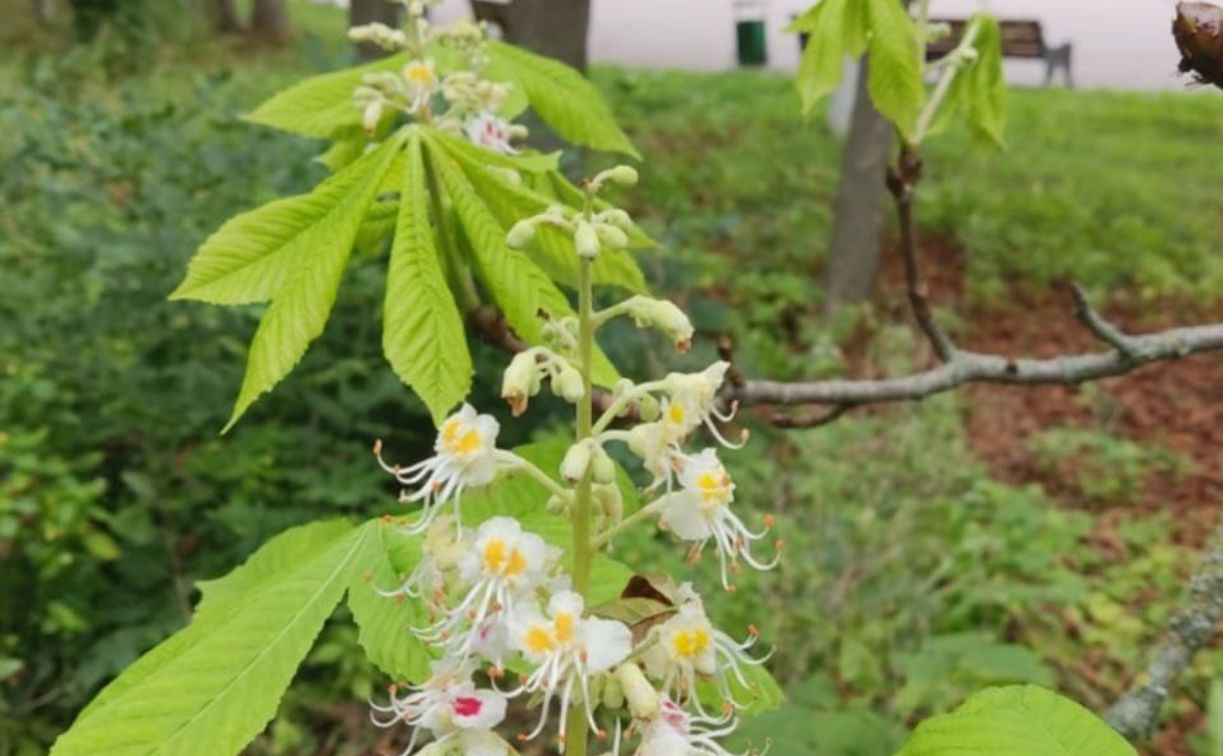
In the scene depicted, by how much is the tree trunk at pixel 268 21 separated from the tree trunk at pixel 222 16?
0.84 ft

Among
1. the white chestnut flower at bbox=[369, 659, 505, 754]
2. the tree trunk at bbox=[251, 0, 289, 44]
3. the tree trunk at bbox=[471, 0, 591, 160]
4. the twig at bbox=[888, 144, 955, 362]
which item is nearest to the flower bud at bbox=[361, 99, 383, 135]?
the white chestnut flower at bbox=[369, 659, 505, 754]

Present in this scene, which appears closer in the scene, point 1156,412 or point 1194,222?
point 1156,412

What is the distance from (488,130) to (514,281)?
41 centimetres

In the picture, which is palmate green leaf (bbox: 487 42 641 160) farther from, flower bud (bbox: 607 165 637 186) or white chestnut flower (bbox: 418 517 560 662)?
white chestnut flower (bbox: 418 517 560 662)

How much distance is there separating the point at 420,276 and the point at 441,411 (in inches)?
5.1

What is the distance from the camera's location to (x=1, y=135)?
4.68 m

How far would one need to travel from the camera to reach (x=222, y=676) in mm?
780

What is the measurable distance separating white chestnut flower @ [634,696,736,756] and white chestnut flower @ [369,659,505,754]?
97 mm

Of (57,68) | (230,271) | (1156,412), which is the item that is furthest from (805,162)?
(230,271)

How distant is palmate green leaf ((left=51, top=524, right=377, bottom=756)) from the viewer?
2.45 ft

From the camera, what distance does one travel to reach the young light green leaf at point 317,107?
1311 mm

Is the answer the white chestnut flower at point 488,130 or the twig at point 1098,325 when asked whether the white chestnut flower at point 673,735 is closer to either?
the white chestnut flower at point 488,130

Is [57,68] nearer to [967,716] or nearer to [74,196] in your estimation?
[74,196]

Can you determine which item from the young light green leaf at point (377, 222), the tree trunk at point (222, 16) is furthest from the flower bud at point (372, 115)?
the tree trunk at point (222, 16)
